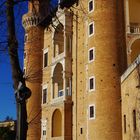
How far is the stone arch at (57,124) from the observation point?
35656 millimetres

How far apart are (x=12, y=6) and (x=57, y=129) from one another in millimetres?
28999

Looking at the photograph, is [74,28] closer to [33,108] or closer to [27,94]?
[33,108]

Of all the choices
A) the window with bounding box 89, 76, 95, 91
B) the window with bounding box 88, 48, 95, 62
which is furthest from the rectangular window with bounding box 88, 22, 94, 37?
the window with bounding box 89, 76, 95, 91

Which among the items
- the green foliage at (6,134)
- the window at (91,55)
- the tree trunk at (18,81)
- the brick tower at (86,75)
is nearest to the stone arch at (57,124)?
the brick tower at (86,75)

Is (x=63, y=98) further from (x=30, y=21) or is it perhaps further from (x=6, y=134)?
(x=6, y=134)

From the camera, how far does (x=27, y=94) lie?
279 inches

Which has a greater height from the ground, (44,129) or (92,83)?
(92,83)

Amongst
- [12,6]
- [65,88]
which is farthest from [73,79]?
[12,6]

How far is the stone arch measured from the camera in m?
35.7

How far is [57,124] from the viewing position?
36.2 meters

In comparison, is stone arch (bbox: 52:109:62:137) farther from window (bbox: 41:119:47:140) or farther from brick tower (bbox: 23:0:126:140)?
window (bbox: 41:119:47:140)

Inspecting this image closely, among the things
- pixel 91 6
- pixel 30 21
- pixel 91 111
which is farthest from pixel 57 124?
pixel 30 21

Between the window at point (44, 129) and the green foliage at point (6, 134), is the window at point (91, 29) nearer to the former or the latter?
the window at point (44, 129)

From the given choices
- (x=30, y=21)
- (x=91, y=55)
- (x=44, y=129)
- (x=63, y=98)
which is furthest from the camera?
(x=30, y=21)
